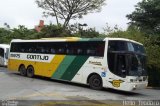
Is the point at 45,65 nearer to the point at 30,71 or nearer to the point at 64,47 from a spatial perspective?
the point at 30,71

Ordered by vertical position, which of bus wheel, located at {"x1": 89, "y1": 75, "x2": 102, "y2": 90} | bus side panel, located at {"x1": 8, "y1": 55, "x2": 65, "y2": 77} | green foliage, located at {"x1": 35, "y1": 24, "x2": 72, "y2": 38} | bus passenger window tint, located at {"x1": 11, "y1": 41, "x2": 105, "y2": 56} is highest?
green foliage, located at {"x1": 35, "y1": 24, "x2": 72, "y2": 38}

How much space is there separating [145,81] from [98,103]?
6.12 metres

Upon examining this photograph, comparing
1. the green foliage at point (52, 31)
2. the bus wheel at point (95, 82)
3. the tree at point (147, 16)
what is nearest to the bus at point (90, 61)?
the bus wheel at point (95, 82)

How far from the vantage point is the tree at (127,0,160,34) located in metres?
38.8

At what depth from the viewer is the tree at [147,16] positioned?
1526 inches

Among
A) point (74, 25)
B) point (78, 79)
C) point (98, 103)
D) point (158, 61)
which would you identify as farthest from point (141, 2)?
point (98, 103)

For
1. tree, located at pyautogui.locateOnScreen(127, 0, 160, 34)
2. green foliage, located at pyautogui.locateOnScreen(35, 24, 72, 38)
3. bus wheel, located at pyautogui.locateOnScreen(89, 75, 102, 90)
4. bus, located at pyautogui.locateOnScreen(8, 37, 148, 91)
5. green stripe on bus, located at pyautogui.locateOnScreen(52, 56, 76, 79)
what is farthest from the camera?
green foliage, located at pyautogui.locateOnScreen(35, 24, 72, 38)

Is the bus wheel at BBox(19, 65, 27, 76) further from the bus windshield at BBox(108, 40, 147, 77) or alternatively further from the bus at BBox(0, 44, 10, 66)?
the bus at BBox(0, 44, 10, 66)

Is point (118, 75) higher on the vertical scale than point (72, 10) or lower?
lower

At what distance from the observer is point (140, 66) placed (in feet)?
72.8

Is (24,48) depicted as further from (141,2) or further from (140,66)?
(141,2)

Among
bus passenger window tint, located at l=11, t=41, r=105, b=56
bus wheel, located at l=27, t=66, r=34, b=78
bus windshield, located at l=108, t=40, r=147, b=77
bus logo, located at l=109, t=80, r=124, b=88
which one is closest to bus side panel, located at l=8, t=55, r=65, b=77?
bus wheel, located at l=27, t=66, r=34, b=78

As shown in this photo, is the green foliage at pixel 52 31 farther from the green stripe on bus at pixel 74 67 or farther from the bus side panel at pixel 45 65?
the green stripe on bus at pixel 74 67

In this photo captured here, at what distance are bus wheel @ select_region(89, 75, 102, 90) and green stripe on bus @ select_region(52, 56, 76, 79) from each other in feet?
6.62
